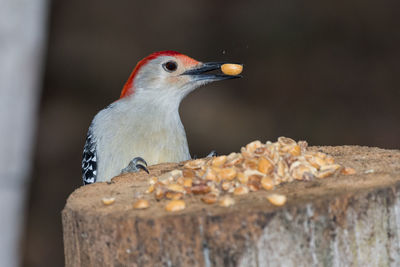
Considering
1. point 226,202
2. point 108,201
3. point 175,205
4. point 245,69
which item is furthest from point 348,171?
point 245,69

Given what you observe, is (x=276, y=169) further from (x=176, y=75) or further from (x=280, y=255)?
(x=176, y=75)

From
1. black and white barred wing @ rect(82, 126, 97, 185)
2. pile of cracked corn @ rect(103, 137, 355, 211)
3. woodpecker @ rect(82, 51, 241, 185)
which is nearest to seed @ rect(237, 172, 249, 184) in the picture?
pile of cracked corn @ rect(103, 137, 355, 211)

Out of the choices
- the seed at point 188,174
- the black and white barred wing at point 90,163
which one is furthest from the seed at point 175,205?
the black and white barred wing at point 90,163

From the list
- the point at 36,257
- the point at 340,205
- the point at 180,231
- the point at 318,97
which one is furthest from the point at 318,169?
the point at 318,97

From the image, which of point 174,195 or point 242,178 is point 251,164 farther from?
point 174,195

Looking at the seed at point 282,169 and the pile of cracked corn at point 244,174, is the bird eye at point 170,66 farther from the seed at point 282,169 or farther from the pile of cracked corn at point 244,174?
the seed at point 282,169

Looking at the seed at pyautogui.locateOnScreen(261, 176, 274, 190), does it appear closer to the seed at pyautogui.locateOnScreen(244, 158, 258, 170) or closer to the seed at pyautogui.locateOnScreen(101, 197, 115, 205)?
the seed at pyautogui.locateOnScreen(244, 158, 258, 170)
